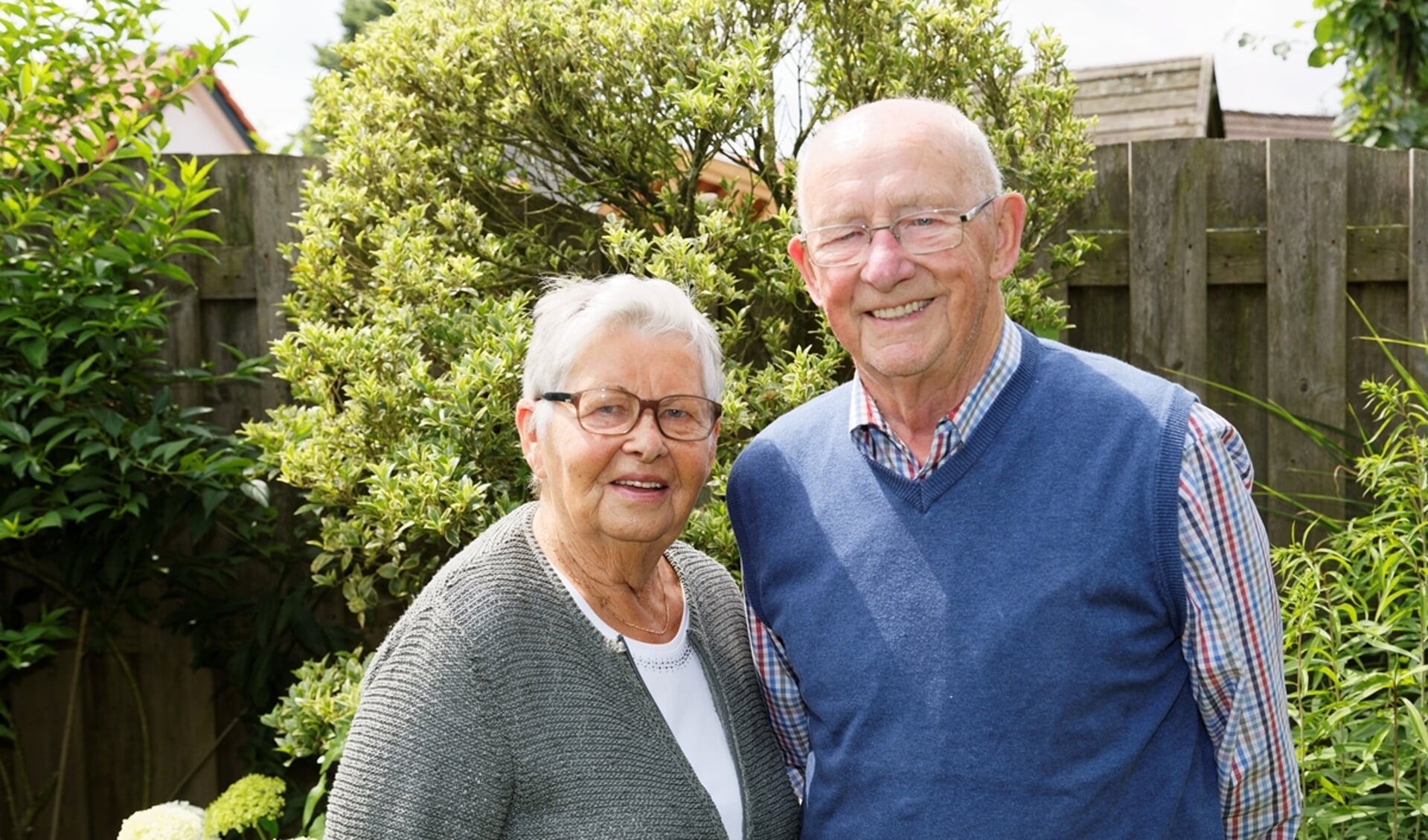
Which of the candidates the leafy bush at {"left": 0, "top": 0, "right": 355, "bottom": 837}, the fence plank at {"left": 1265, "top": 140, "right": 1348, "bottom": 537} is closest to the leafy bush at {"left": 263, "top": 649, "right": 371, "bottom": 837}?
the leafy bush at {"left": 0, "top": 0, "right": 355, "bottom": 837}

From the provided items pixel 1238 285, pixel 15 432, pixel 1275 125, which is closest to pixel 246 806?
pixel 15 432

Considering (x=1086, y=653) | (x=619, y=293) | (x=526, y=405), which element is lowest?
(x=1086, y=653)

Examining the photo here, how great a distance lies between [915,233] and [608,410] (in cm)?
54

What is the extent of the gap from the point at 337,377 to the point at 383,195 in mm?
642

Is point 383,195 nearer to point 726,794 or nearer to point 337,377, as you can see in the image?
point 337,377

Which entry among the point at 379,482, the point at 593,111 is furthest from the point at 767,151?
the point at 379,482

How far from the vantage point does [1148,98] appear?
9.80 meters

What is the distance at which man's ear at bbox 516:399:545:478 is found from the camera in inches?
81.2

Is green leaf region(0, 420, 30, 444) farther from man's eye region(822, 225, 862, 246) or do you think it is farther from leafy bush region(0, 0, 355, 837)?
man's eye region(822, 225, 862, 246)

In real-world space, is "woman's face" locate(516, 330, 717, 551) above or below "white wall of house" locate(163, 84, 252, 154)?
below

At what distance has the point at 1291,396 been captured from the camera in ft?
14.1

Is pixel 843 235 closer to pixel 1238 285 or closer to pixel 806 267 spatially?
pixel 806 267

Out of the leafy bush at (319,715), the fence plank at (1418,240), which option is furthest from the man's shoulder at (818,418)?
the fence plank at (1418,240)

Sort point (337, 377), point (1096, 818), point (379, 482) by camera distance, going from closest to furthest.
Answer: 1. point (1096, 818)
2. point (379, 482)
3. point (337, 377)
